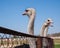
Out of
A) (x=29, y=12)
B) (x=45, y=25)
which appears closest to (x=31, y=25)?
(x=29, y=12)

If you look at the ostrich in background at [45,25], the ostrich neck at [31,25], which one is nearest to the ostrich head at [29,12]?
the ostrich neck at [31,25]

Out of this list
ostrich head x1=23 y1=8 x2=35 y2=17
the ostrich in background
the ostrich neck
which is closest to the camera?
the ostrich neck

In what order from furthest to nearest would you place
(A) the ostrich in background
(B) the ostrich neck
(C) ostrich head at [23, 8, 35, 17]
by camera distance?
(A) the ostrich in background < (C) ostrich head at [23, 8, 35, 17] < (B) the ostrich neck

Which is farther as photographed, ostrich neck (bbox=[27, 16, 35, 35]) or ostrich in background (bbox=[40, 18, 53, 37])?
ostrich in background (bbox=[40, 18, 53, 37])

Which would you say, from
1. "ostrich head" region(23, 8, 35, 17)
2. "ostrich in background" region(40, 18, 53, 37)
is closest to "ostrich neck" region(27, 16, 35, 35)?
"ostrich head" region(23, 8, 35, 17)

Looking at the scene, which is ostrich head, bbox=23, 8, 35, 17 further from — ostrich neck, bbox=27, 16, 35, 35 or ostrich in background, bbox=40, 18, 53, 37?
ostrich in background, bbox=40, 18, 53, 37

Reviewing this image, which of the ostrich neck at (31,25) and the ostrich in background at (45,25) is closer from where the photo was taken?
the ostrich neck at (31,25)

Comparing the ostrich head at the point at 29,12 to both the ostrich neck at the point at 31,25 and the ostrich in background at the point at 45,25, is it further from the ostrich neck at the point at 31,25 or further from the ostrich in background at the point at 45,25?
the ostrich in background at the point at 45,25

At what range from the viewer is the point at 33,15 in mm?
8547

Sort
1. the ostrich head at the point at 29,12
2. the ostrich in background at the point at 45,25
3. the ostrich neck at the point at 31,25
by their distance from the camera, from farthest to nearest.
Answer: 1. the ostrich in background at the point at 45,25
2. the ostrich head at the point at 29,12
3. the ostrich neck at the point at 31,25

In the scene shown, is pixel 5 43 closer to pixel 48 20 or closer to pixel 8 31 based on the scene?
pixel 8 31

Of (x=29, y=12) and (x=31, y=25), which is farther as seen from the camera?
(x=29, y=12)

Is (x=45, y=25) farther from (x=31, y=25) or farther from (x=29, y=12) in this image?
(x=31, y=25)

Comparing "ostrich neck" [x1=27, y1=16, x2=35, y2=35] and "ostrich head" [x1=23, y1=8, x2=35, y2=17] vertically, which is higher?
"ostrich head" [x1=23, y1=8, x2=35, y2=17]
